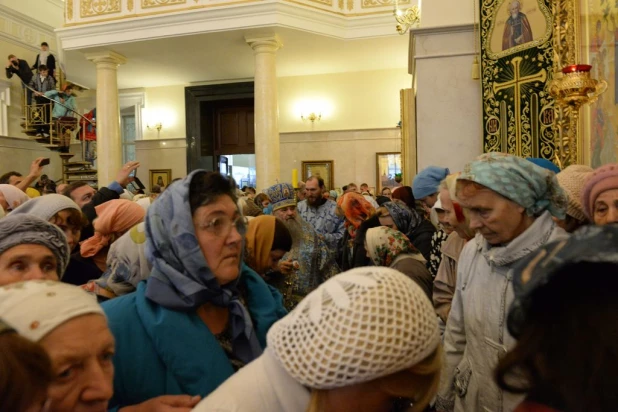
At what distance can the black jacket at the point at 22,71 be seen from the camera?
1648 centimetres

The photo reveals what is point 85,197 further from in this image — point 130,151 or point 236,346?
point 130,151

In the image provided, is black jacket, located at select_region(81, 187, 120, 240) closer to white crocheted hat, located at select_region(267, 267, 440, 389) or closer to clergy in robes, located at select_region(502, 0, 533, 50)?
white crocheted hat, located at select_region(267, 267, 440, 389)

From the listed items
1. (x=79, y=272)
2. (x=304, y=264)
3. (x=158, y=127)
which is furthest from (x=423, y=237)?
(x=158, y=127)

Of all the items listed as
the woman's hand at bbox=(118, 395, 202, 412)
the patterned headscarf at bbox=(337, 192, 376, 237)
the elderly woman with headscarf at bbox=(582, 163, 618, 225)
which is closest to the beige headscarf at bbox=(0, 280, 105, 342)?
the woman's hand at bbox=(118, 395, 202, 412)

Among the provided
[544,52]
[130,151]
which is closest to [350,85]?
[130,151]

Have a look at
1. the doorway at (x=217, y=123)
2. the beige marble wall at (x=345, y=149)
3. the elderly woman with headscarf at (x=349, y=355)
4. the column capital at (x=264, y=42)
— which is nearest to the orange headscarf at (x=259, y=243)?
the elderly woman with headscarf at (x=349, y=355)

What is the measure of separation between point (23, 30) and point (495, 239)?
19258mm

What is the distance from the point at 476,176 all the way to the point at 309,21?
11859 millimetres

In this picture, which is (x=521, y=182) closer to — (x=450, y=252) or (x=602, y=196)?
(x=602, y=196)

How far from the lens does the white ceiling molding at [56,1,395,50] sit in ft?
41.9

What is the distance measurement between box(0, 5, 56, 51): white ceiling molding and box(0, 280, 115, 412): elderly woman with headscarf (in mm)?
18412

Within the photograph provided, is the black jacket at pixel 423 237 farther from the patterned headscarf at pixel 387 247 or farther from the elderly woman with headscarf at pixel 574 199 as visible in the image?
the elderly woman with headscarf at pixel 574 199

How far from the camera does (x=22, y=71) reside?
1678 cm

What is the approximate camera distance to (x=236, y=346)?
1921mm
